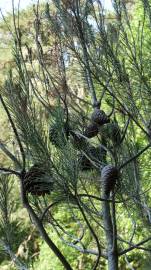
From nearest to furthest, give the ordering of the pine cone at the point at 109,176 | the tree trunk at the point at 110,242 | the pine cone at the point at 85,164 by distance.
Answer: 1. the pine cone at the point at 109,176
2. the tree trunk at the point at 110,242
3. the pine cone at the point at 85,164

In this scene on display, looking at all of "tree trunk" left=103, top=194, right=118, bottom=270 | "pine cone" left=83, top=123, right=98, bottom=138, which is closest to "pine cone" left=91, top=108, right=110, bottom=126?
"pine cone" left=83, top=123, right=98, bottom=138

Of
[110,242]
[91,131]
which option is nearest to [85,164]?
[91,131]

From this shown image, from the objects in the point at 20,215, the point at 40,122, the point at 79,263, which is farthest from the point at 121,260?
the point at 40,122

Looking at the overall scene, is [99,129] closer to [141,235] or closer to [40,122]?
[40,122]

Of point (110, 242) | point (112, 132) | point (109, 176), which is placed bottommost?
point (110, 242)

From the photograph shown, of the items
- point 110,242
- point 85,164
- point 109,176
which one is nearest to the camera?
point 109,176

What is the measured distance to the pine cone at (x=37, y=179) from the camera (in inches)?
34.8

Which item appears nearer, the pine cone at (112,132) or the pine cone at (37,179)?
the pine cone at (37,179)

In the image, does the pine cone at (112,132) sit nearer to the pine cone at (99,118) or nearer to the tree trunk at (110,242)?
the pine cone at (99,118)

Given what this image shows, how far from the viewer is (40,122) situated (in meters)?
0.90

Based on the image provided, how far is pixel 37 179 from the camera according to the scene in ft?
2.90

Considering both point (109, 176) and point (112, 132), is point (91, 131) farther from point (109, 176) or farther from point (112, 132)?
point (109, 176)

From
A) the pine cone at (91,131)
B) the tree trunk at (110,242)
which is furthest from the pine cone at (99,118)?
the tree trunk at (110,242)

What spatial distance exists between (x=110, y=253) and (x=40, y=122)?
0.34 meters
